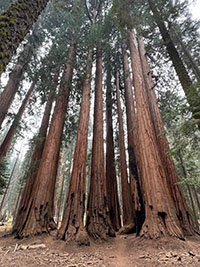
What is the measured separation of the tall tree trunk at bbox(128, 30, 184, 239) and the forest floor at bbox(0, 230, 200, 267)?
285 mm

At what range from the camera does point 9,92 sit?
7.41 meters

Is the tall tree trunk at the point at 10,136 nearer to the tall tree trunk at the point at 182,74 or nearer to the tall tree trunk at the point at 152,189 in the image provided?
the tall tree trunk at the point at 152,189

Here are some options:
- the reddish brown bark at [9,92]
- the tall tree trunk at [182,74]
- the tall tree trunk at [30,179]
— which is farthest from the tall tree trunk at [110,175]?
the reddish brown bark at [9,92]

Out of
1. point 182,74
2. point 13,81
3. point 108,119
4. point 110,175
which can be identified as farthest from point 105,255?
point 13,81

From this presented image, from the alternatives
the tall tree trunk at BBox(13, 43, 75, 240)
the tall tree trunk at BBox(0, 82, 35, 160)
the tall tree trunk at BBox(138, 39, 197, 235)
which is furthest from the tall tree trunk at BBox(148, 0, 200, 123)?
the tall tree trunk at BBox(0, 82, 35, 160)

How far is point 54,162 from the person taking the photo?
5812mm

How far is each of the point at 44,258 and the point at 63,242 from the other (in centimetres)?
98

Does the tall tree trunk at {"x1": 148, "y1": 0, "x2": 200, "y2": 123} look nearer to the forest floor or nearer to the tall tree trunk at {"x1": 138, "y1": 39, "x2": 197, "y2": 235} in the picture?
the tall tree trunk at {"x1": 138, "y1": 39, "x2": 197, "y2": 235}

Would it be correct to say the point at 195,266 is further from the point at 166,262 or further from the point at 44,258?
the point at 44,258

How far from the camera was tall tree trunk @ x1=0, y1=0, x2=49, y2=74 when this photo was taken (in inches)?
62.9

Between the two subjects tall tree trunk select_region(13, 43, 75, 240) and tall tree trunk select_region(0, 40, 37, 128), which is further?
tall tree trunk select_region(0, 40, 37, 128)

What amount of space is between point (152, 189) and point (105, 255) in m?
1.87

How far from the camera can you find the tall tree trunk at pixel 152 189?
3.26 metres

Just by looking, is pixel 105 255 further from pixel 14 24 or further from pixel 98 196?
pixel 14 24
